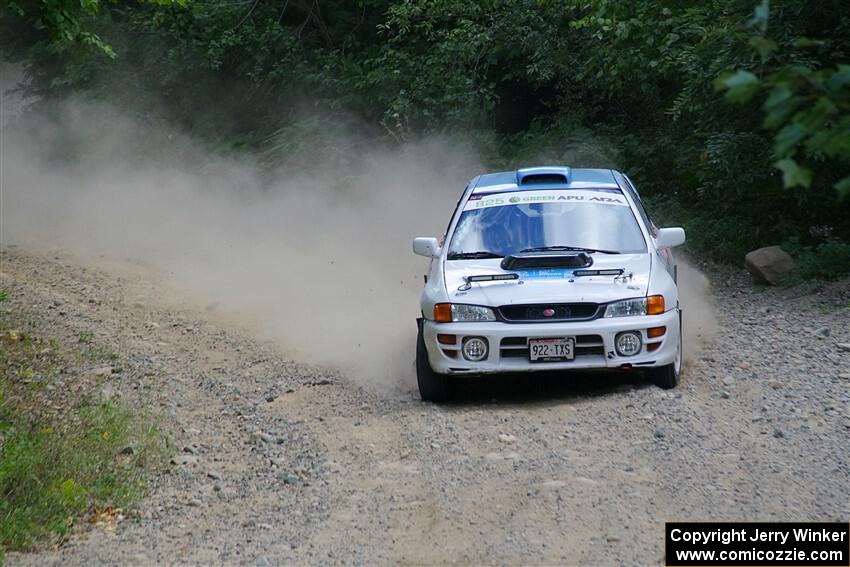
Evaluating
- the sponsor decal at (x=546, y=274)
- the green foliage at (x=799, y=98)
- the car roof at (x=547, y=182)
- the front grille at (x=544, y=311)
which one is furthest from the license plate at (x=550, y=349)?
the green foliage at (x=799, y=98)

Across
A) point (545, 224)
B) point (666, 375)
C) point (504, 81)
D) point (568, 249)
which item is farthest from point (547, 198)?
point (504, 81)

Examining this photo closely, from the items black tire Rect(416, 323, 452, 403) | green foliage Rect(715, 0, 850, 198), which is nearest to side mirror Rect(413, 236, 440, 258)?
black tire Rect(416, 323, 452, 403)

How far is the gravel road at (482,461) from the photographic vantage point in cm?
620

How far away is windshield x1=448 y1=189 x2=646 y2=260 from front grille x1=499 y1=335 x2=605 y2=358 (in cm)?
104

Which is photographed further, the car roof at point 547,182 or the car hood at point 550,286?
the car roof at point 547,182

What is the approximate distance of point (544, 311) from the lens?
338 inches

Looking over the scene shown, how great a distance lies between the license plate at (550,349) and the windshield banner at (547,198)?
175 centimetres

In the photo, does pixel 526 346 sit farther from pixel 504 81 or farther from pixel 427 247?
pixel 504 81

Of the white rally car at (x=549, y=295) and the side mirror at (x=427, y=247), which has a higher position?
the side mirror at (x=427, y=247)

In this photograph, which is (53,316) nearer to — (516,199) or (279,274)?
(279,274)

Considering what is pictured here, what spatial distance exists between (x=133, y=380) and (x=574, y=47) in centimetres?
1125

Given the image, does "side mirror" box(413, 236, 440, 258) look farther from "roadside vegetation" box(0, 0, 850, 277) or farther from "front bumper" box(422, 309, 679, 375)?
"roadside vegetation" box(0, 0, 850, 277)

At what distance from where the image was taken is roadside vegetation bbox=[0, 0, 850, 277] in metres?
14.2

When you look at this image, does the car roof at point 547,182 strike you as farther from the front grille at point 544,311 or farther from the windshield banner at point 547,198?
the front grille at point 544,311
